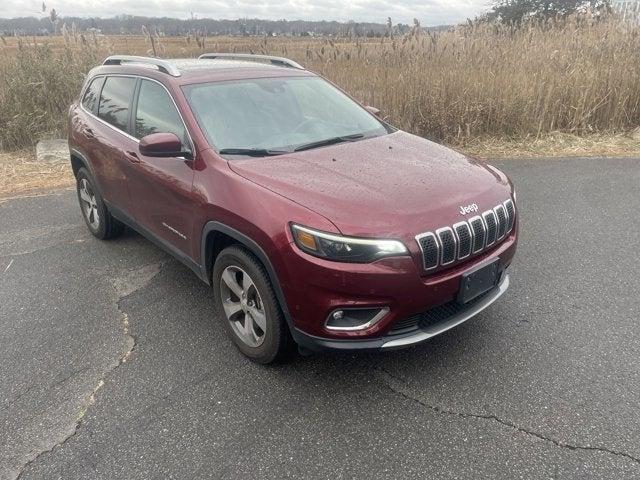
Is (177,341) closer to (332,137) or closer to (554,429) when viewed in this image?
(332,137)

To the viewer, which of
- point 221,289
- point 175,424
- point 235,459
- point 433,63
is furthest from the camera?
point 433,63

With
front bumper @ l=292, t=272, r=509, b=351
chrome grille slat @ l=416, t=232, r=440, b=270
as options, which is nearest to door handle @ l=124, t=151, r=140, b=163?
front bumper @ l=292, t=272, r=509, b=351

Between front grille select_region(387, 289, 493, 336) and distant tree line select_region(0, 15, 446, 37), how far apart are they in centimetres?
720

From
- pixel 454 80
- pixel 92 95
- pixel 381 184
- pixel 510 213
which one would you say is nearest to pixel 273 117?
pixel 381 184

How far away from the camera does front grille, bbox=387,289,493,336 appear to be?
252 centimetres

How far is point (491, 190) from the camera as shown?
9.47 ft

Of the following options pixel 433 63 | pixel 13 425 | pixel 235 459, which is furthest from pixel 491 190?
pixel 433 63

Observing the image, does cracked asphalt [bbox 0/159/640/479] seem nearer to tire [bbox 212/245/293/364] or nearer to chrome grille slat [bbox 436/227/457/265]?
tire [bbox 212/245/293/364]

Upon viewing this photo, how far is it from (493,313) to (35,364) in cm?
301

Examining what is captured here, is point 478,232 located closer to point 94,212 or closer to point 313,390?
point 313,390

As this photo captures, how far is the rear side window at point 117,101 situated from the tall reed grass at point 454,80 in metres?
4.91

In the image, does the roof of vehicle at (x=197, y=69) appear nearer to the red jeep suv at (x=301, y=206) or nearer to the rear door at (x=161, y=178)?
the red jeep suv at (x=301, y=206)

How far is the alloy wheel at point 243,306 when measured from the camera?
9.33 ft

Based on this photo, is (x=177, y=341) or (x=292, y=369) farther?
(x=177, y=341)
